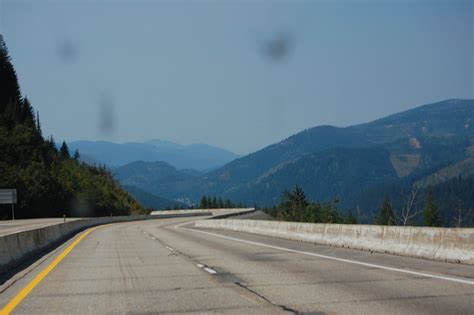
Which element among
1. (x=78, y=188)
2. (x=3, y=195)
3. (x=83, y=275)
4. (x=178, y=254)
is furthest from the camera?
(x=78, y=188)

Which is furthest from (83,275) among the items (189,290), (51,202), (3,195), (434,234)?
(51,202)

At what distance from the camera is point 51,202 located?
95.9 metres

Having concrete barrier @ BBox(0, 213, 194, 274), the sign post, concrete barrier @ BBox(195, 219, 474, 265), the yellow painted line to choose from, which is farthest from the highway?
the sign post

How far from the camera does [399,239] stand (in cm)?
1611

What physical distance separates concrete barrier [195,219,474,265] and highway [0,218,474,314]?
0.45m

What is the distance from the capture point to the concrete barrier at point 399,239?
1334cm

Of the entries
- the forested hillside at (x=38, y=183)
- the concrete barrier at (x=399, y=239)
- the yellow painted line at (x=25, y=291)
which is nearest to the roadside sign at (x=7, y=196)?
the forested hillside at (x=38, y=183)

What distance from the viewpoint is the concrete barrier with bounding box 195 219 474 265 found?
13344mm

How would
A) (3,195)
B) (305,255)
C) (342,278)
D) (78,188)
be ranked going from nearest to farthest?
(342,278)
(305,255)
(3,195)
(78,188)

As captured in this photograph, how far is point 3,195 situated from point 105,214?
44740 mm

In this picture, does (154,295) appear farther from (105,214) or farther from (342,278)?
(105,214)

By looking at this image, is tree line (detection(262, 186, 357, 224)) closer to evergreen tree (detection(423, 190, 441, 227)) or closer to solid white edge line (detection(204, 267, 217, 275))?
evergreen tree (detection(423, 190, 441, 227))

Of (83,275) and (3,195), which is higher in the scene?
(3,195)

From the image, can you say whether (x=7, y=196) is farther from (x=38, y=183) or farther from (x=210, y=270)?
(x=210, y=270)
